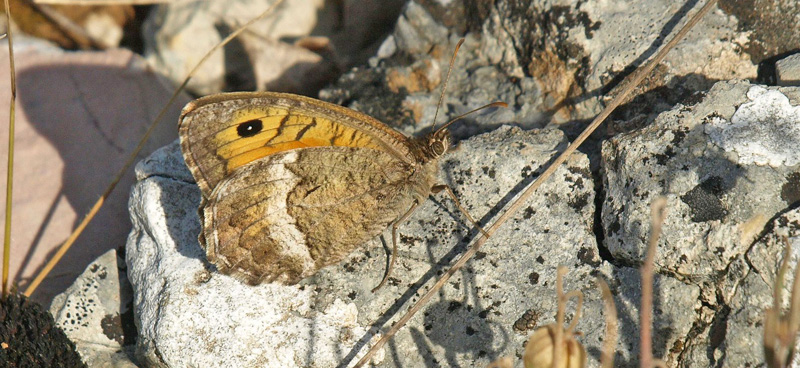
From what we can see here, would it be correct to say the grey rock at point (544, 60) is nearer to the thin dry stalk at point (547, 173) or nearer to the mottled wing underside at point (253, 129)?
the thin dry stalk at point (547, 173)

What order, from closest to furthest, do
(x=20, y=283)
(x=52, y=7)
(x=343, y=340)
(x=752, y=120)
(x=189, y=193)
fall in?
(x=752, y=120)
(x=343, y=340)
(x=189, y=193)
(x=20, y=283)
(x=52, y=7)

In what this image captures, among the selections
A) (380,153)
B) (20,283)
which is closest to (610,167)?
(380,153)

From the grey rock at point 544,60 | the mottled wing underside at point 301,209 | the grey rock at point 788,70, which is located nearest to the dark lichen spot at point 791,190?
the grey rock at point 788,70

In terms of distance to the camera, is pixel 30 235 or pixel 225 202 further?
pixel 30 235

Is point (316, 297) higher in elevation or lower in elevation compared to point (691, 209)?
lower

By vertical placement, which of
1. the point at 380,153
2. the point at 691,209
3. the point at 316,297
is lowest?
the point at 316,297

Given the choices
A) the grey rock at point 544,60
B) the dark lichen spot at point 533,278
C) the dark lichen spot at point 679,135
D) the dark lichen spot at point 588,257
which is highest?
the grey rock at point 544,60

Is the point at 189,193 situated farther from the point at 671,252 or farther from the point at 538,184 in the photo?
the point at 671,252

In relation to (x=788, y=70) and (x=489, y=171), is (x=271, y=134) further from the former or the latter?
(x=788, y=70)
